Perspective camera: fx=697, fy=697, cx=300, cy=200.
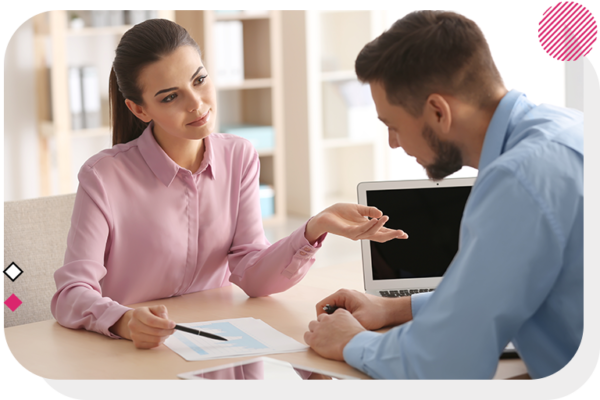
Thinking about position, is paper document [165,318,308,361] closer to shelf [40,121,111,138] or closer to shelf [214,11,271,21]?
shelf [40,121,111,138]

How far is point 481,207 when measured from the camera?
0.81m

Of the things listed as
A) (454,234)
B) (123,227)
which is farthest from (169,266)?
(454,234)

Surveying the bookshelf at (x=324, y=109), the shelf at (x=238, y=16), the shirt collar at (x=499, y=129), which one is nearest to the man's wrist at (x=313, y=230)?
the shirt collar at (x=499, y=129)

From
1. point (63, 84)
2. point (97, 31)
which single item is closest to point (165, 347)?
point (63, 84)

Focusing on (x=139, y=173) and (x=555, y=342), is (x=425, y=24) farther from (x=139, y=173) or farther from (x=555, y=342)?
(x=139, y=173)

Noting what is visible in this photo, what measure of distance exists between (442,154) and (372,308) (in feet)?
1.10

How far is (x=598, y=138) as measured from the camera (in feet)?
2.52

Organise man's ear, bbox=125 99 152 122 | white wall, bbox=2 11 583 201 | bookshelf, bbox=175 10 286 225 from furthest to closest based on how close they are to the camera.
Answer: bookshelf, bbox=175 10 286 225 < white wall, bbox=2 11 583 201 < man's ear, bbox=125 99 152 122

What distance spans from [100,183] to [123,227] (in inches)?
3.8

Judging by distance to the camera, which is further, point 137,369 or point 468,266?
point 137,369

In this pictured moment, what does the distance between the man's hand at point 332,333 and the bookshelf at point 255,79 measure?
3.30m

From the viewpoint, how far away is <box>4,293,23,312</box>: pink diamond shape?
155 centimetres

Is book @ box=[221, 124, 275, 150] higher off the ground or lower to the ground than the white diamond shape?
lower

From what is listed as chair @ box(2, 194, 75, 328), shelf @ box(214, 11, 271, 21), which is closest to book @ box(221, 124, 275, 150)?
shelf @ box(214, 11, 271, 21)
